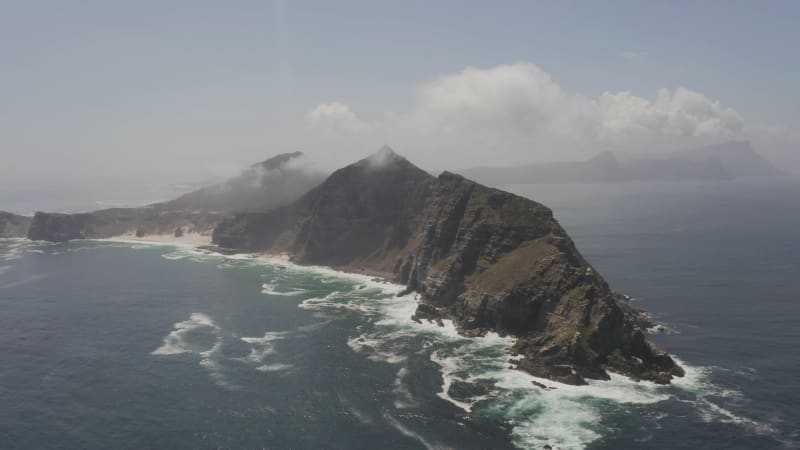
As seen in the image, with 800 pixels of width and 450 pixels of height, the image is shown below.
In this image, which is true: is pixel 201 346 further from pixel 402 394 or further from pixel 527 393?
pixel 527 393

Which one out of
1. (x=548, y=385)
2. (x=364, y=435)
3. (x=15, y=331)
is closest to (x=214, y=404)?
(x=364, y=435)

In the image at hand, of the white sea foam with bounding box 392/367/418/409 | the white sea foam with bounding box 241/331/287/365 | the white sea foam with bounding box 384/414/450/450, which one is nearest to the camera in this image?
the white sea foam with bounding box 384/414/450/450

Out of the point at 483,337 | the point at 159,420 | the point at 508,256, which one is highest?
the point at 508,256

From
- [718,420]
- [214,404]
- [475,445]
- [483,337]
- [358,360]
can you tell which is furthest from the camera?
[483,337]

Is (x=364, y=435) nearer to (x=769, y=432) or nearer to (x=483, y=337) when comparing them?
(x=483, y=337)

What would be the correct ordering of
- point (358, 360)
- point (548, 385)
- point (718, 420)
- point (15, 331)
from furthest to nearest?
point (15, 331)
point (358, 360)
point (548, 385)
point (718, 420)

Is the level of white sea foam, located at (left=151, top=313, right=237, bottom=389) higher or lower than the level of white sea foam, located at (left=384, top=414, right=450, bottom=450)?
higher

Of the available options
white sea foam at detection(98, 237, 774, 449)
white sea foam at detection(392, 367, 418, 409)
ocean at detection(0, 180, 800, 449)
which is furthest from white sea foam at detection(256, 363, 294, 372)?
white sea foam at detection(392, 367, 418, 409)

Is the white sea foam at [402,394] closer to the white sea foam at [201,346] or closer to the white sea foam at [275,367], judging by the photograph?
the white sea foam at [275,367]

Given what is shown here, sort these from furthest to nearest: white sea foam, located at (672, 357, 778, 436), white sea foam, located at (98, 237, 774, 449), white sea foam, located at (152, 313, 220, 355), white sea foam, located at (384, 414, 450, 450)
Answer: white sea foam, located at (152, 313, 220, 355) < white sea foam, located at (98, 237, 774, 449) < white sea foam, located at (672, 357, 778, 436) < white sea foam, located at (384, 414, 450, 450)

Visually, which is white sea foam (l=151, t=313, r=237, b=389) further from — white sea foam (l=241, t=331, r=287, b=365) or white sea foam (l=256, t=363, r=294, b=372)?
white sea foam (l=256, t=363, r=294, b=372)

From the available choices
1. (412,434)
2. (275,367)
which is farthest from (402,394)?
(275,367)
